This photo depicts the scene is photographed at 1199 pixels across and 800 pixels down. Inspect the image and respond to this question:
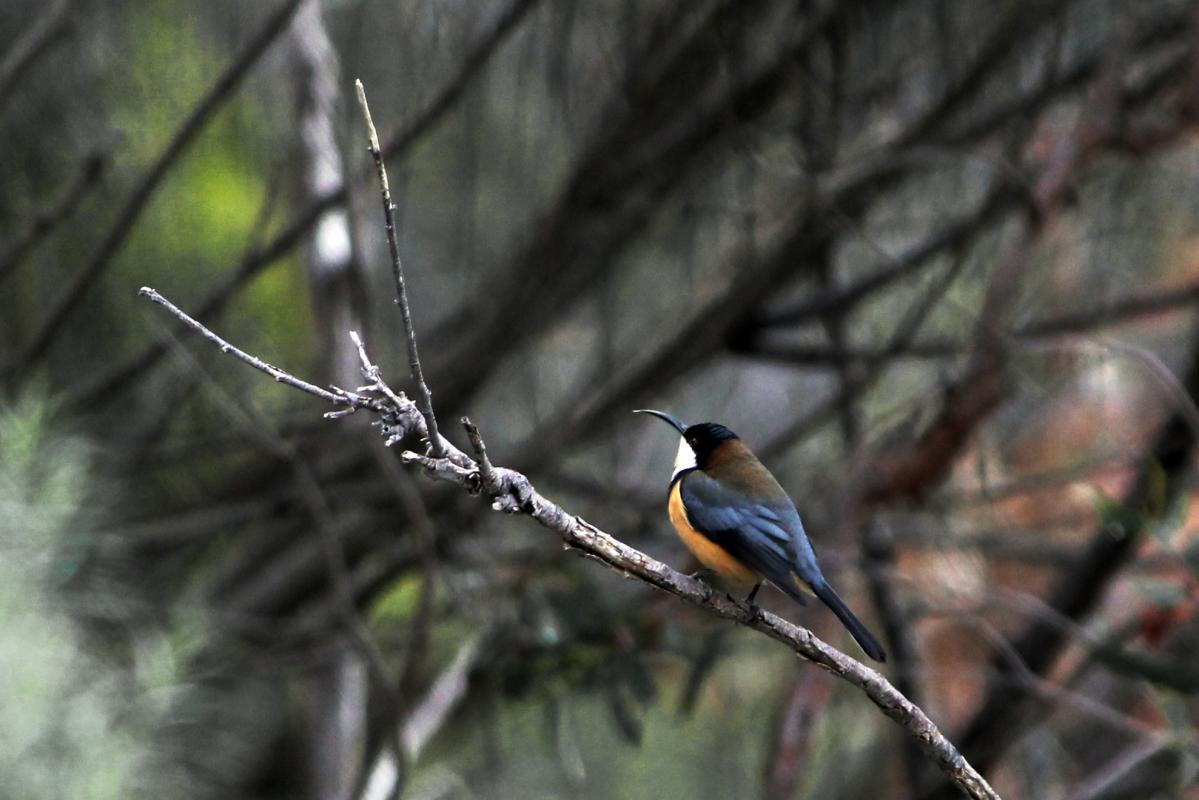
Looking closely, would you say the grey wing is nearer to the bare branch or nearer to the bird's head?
the bird's head

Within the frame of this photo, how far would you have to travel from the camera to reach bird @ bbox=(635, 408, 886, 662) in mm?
2643

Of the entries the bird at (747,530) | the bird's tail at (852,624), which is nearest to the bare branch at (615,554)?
the bird's tail at (852,624)

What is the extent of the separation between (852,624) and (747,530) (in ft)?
1.10

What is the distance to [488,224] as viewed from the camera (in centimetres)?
549

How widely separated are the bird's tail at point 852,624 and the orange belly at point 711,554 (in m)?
0.14

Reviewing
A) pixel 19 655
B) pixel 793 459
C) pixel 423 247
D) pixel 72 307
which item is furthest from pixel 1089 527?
pixel 19 655

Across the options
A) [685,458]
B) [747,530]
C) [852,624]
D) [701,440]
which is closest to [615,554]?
[852,624]

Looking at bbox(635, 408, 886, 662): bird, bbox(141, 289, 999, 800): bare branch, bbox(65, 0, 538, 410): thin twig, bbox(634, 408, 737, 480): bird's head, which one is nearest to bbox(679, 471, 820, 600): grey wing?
bbox(635, 408, 886, 662): bird

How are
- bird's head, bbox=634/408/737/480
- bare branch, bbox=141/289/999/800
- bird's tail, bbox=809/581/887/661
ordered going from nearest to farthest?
1. bare branch, bbox=141/289/999/800
2. bird's tail, bbox=809/581/887/661
3. bird's head, bbox=634/408/737/480

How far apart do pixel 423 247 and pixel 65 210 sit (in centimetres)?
244

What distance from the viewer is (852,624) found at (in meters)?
2.46

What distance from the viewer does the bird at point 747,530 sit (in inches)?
104

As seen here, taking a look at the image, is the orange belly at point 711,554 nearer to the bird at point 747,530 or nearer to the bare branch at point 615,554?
the bird at point 747,530

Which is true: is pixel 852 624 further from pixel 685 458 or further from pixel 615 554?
pixel 685 458
